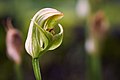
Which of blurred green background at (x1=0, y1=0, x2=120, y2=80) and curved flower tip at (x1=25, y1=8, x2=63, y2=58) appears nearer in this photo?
curved flower tip at (x1=25, y1=8, x2=63, y2=58)

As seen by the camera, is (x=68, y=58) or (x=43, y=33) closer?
(x=43, y=33)

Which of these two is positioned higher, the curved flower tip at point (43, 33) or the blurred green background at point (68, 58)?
the curved flower tip at point (43, 33)

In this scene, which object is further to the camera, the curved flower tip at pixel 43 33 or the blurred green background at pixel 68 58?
the blurred green background at pixel 68 58

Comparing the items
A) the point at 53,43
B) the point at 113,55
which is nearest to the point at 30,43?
the point at 53,43

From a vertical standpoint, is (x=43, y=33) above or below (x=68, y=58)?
above

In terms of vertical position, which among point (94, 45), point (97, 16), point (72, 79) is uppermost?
point (97, 16)

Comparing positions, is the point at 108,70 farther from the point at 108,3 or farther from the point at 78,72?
the point at 108,3

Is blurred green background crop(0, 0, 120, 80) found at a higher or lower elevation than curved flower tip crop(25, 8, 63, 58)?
lower

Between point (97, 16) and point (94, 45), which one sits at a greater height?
point (97, 16)
